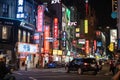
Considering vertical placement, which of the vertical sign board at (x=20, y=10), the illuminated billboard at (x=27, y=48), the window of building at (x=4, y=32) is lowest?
the illuminated billboard at (x=27, y=48)

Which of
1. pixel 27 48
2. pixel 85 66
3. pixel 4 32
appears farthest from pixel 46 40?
pixel 85 66

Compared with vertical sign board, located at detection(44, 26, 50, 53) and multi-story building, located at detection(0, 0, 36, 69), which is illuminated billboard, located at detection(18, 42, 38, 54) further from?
vertical sign board, located at detection(44, 26, 50, 53)

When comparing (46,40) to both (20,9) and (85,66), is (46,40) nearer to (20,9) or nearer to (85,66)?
(20,9)

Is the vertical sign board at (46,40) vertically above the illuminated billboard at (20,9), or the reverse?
the illuminated billboard at (20,9)

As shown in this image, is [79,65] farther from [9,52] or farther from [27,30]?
[27,30]

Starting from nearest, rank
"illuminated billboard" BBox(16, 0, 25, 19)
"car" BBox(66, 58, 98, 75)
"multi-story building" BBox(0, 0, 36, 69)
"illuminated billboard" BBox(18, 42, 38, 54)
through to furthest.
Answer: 1. "car" BBox(66, 58, 98, 75)
2. "illuminated billboard" BBox(16, 0, 25, 19)
3. "multi-story building" BBox(0, 0, 36, 69)
4. "illuminated billboard" BBox(18, 42, 38, 54)

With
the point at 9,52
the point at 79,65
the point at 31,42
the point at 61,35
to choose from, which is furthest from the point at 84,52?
the point at 79,65

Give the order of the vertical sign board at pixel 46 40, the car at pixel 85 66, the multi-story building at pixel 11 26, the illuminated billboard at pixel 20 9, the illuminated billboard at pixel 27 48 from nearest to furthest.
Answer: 1. the car at pixel 85 66
2. the illuminated billboard at pixel 20 9
3. the multi-story building at pixel 11 26
4. the illuminated billboard at pixel 27 48
5. the vertical sign board at pixel 46 40

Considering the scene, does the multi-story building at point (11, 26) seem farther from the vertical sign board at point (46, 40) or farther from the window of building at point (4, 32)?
the vertical sign board at point (46, 40)

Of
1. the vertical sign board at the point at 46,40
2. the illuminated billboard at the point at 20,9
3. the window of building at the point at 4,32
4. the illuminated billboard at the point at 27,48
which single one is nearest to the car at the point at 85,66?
the illuminated billboard at the point at 20,9

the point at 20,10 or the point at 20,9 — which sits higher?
the point at 20,9

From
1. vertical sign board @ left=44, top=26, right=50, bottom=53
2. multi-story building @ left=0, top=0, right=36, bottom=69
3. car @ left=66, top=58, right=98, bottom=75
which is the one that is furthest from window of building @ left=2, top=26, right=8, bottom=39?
car @ left=66, top=58, right=98, bottom=75

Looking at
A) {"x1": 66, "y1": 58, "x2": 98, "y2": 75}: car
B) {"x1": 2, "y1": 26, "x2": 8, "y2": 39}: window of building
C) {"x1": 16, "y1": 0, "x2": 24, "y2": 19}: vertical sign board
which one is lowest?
{"x1": 66, "y1": 58, "x2": 98, "y2": 75}: car

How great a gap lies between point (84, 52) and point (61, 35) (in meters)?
51.6
